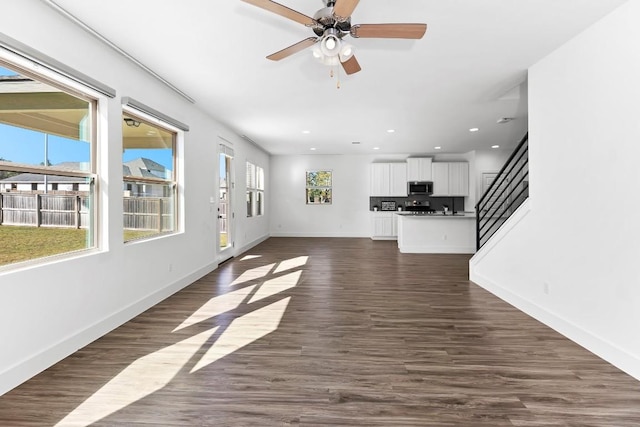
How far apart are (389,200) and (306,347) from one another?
8.23 meters

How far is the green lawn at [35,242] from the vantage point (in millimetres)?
2219

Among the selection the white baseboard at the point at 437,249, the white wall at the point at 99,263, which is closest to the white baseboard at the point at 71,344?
the white wall at the point at 99,263

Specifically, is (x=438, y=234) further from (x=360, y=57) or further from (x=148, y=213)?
(x=148, y=213)

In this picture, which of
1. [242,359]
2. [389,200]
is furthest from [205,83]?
[389,200]

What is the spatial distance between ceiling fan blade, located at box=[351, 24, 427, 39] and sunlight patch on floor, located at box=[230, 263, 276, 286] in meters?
3.76

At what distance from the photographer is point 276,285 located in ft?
15.6

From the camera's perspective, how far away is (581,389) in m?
2.13

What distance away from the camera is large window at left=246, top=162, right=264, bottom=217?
8516mm

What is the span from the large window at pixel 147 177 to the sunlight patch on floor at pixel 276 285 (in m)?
1.52

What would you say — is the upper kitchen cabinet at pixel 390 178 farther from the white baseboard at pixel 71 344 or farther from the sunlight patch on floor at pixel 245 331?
the white baseboard at pixel 71 344

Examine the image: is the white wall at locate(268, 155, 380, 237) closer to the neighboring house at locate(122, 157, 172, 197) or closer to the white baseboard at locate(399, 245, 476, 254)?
the white baseboard at locate(399, 245, 476, 254)

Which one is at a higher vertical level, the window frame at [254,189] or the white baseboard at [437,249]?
the window frame at [254,189]

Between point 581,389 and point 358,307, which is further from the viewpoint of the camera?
point 358,307

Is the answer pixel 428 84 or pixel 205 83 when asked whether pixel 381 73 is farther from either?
pixel 205 83
